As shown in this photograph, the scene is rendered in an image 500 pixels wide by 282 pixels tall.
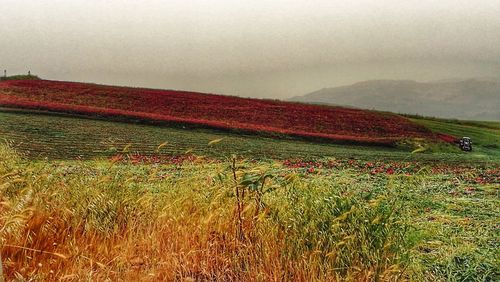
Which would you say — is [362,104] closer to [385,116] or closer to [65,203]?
[385,116]

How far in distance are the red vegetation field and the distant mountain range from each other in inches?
10.5

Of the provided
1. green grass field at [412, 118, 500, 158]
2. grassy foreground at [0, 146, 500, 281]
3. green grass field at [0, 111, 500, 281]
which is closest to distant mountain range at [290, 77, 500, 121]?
green grass field at [412, 118, 500, 158]

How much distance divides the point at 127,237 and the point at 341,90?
655 centimetres

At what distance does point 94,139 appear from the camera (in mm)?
7008

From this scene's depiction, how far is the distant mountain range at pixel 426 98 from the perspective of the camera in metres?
7.57

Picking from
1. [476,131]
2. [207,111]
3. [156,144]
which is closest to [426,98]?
[476,131]

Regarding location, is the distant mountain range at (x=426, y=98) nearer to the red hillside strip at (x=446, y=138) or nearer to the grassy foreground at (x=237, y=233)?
the red hillside strip at (x=446, y=138)

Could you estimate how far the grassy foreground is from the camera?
375 centimetres

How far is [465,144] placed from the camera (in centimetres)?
723

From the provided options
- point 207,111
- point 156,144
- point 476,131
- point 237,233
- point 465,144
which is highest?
point 207,111

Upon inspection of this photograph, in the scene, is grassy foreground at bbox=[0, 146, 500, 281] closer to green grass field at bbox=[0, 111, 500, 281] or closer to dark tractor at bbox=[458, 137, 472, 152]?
green grass field at bbox=[0, 111, 500, 281]

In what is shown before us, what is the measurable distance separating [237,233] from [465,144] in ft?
15.1

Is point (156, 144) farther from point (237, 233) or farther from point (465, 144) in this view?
point (465, 144)

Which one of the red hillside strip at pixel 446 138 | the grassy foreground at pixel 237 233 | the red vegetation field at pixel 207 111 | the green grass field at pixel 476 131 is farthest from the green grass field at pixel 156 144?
the grassy foreground at pixel 237 233
